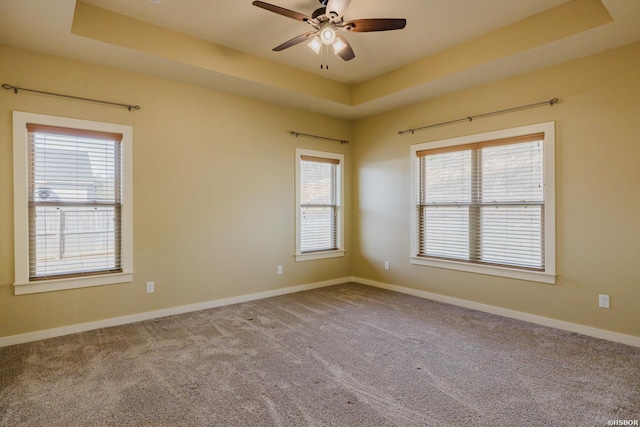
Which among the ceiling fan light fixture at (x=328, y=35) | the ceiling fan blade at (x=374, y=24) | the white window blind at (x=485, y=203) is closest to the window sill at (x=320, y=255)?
the white window blind at (x=485, y=203)

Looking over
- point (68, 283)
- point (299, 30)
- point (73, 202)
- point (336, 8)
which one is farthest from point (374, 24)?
point (68, 283)

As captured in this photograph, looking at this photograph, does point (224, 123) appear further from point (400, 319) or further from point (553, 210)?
point (553, 210)

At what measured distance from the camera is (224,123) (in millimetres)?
4426

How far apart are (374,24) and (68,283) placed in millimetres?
3794

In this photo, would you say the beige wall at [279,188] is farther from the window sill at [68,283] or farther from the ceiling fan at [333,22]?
the ceiling fan at [333,22]

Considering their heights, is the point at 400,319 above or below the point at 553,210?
below

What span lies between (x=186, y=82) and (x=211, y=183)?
125 cm

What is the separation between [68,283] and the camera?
3.38 metres

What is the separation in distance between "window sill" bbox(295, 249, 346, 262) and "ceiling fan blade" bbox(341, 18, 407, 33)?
10.8 feet

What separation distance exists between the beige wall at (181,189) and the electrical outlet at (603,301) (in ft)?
11.5

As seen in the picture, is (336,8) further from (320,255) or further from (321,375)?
(320,255)

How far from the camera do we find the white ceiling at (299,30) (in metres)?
2.80

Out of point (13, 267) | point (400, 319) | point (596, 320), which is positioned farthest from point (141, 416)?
point (596, 320)

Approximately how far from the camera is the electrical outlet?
324cm
